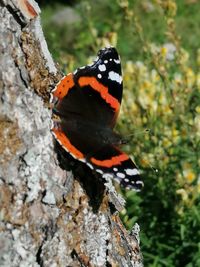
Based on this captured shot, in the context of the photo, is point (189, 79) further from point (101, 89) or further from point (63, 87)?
point (63, 87)

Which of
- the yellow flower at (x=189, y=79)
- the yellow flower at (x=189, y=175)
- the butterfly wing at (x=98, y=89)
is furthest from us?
the yellow flower at (x=189, y=79)

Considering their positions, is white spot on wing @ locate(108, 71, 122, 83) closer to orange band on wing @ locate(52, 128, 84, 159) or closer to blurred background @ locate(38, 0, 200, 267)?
orange band on wing @ locate(52, 128, 84, 159)

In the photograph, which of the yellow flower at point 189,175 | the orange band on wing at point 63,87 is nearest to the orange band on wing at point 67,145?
the orange band on wing at point 63,87

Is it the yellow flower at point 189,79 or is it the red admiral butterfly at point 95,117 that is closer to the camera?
the red admiral butterfly at point 95,117

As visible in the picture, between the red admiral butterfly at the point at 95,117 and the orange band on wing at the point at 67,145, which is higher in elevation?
the orange band on wing at the point at 67,145

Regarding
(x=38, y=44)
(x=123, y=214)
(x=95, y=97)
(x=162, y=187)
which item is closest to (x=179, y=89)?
(x=162, y=187)

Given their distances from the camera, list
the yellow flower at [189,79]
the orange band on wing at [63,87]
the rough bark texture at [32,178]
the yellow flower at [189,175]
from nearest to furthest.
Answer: the rough bark texture at [32,178], the orange band on wing at [63,87], the yellow flower at [189,175], the yellow flower at [189,79]

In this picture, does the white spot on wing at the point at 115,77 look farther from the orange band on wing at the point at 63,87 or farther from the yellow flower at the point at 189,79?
the yellow flower at the point at 189,79

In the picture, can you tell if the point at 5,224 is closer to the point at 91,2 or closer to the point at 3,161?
the point at 3,161
